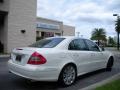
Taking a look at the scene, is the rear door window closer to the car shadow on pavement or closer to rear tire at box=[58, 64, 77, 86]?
rear tire at box=[58, 64, 77, 86]

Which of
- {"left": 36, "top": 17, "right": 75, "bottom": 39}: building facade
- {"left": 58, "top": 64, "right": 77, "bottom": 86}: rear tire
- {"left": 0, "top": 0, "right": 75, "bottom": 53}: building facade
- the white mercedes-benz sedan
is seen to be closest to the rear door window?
the white mercedes-benz sedan

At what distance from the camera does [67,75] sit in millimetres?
5938

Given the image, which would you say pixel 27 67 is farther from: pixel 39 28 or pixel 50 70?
pixel 39 28

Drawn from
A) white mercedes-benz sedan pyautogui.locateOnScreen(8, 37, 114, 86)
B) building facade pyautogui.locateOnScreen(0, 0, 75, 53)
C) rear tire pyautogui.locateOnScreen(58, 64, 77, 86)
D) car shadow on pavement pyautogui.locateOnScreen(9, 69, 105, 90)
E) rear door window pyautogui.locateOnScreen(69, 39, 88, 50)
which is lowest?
car shadow on pavement pyautogui.locateOnScreen(9, 69, 105, 90)

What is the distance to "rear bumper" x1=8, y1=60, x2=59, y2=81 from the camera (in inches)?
203

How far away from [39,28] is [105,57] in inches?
1112

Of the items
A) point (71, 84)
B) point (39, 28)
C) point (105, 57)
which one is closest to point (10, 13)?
point (105, 57)

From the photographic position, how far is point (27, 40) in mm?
20531

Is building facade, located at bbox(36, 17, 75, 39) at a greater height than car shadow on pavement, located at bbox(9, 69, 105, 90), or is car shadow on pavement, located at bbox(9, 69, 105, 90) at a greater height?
building facade, located at bbox(36, 17, 75, 39)

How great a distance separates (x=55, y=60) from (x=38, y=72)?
632mm

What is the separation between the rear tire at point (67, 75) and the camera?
5.75m

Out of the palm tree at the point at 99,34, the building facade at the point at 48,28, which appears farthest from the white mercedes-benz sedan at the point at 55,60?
the palm tree at the point at 99,34

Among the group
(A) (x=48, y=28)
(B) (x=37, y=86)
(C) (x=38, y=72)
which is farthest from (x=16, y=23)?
(A) (x=48, y=28)

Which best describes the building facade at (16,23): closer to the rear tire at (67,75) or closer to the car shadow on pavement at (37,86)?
the car shadow on pavement at (37,86)
